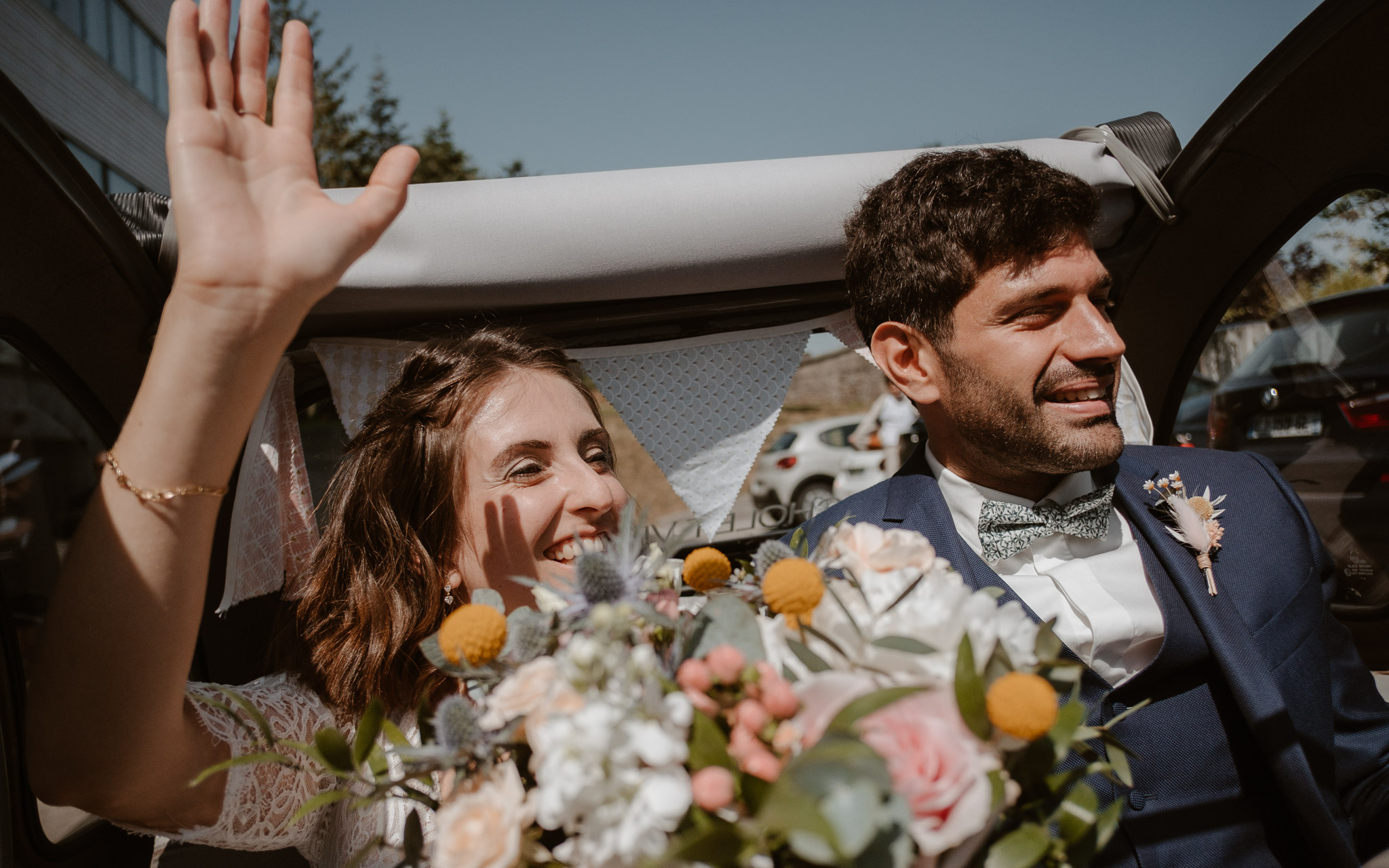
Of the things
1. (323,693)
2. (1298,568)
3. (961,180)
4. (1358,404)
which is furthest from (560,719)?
(1358,404)

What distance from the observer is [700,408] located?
8.60ft

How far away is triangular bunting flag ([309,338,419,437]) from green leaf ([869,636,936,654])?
1901 mm

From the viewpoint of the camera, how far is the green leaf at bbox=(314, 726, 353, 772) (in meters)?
1.00

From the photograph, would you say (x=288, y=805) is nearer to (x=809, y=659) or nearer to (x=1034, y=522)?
(x=809, y=659)

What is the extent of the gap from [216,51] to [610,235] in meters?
1.03

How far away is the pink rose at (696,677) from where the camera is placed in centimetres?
81

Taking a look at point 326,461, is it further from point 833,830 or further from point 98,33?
point 98,33

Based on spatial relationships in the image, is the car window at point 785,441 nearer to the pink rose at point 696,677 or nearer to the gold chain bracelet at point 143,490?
the gold chain bracelet at point 143,490

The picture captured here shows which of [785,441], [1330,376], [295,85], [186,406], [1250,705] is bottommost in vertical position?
[785,441]

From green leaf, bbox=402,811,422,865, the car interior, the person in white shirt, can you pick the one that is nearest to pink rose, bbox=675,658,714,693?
green leaf, bbox=402,811,422,865

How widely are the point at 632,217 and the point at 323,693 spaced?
4.67 feet

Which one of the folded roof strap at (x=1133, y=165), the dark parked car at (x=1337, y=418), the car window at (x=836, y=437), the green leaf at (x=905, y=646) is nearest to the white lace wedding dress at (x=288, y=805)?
the green leaf at (x=905, y=646)

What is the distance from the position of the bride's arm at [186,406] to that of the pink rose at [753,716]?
778 mm

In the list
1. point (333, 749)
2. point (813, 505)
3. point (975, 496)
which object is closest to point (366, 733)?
point (333, 749)
